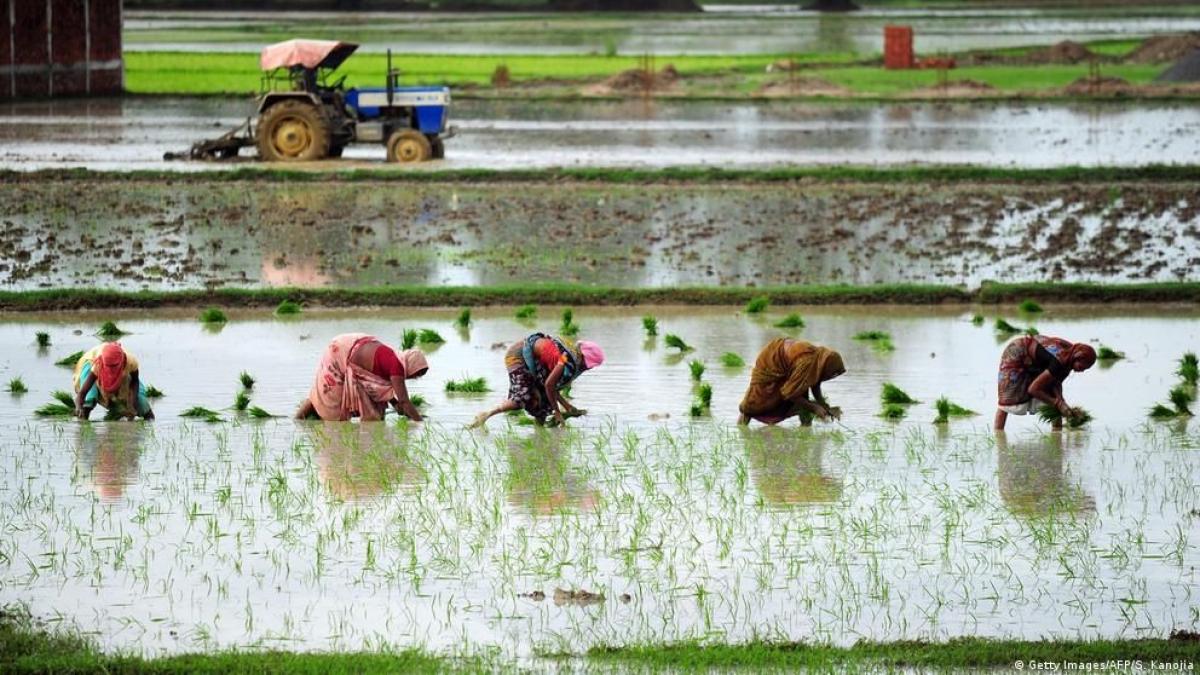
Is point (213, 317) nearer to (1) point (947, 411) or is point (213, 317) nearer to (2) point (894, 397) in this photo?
(2) point (894, 397)

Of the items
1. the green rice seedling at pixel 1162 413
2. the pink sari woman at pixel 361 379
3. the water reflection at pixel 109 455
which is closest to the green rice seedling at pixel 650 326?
the pink sari woman at pixel 361 379

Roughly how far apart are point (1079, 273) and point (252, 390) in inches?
333

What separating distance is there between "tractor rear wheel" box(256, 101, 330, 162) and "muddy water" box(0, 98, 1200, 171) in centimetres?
48

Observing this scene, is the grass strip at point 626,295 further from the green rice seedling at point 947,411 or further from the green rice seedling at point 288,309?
the green rice seedling at point 947,411

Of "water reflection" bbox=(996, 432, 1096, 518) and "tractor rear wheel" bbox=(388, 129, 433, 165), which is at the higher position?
"tractor rear wheel" bbox=(388, 129, 433, 165)

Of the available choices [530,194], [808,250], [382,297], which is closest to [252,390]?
[382,297]

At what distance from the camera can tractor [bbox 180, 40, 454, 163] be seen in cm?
2725

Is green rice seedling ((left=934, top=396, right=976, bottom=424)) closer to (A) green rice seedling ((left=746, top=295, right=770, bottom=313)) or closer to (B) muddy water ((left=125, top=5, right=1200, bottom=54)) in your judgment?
(A) green rice seedling ((left=746, top=295, right=770, bottom=313))

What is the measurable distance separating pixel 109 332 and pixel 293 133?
12.7 meters

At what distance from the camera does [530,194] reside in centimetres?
2384

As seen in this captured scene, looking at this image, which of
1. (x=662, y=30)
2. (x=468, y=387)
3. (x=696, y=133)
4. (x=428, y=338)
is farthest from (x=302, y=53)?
(x=662, y=30)

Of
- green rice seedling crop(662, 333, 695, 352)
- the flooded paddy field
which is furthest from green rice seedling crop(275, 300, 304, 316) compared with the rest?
green rice seedling crop(662, 333, 695, 352)

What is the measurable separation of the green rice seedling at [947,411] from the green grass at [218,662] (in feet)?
17.8

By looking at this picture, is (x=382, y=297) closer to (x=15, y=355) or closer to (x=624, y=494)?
(x=15, y=355)
